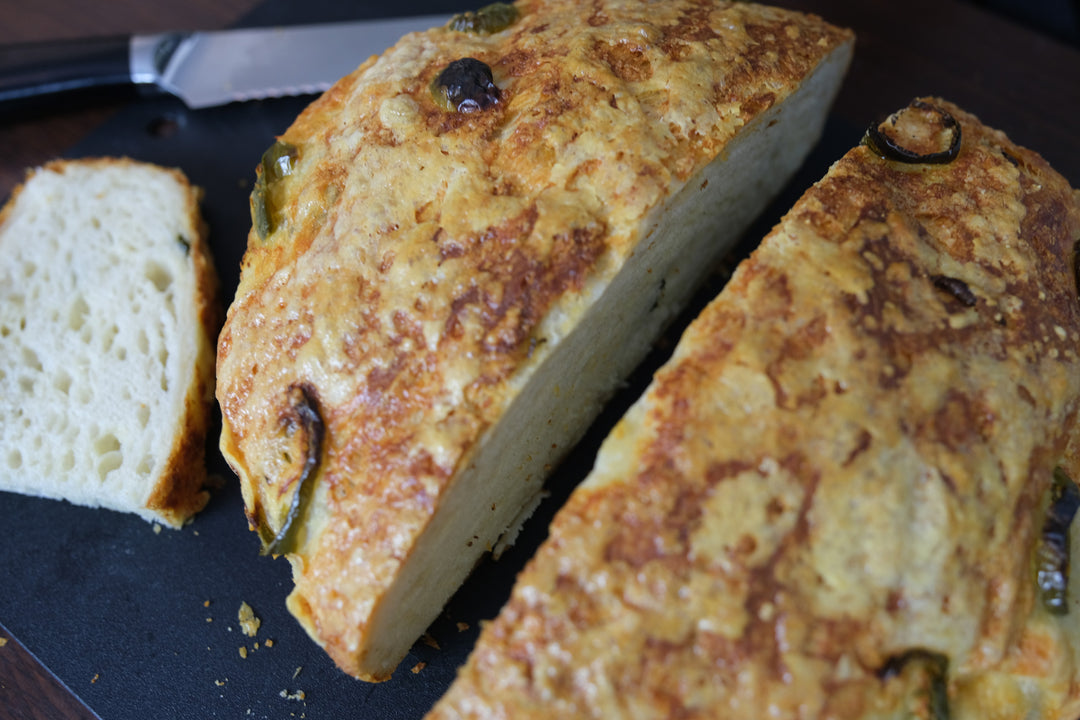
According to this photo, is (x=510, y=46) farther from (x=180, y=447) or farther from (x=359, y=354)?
(x=180, y=447)

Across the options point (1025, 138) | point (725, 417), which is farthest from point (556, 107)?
point (1025, 138)

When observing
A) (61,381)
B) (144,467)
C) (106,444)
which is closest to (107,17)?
(61,381)

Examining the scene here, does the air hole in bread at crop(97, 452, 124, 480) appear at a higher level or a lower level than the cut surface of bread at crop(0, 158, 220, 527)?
lower

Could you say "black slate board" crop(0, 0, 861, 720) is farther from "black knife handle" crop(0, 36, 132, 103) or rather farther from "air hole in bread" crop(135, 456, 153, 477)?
"black knife handle" crop(0, 36, 132, 103)

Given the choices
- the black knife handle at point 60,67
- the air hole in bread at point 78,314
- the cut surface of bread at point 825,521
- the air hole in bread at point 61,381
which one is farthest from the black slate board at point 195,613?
the black knife handle at point 60,67

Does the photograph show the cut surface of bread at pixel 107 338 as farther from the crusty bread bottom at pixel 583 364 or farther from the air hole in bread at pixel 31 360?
the crusty bread bottom at pixel 583 364

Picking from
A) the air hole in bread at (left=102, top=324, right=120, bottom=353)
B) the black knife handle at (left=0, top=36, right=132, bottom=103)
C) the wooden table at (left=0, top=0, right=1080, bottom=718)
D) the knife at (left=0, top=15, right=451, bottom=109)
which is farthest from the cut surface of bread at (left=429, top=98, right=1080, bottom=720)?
the black knife handle at (left=0, top=36, right=132, bottom=103)
